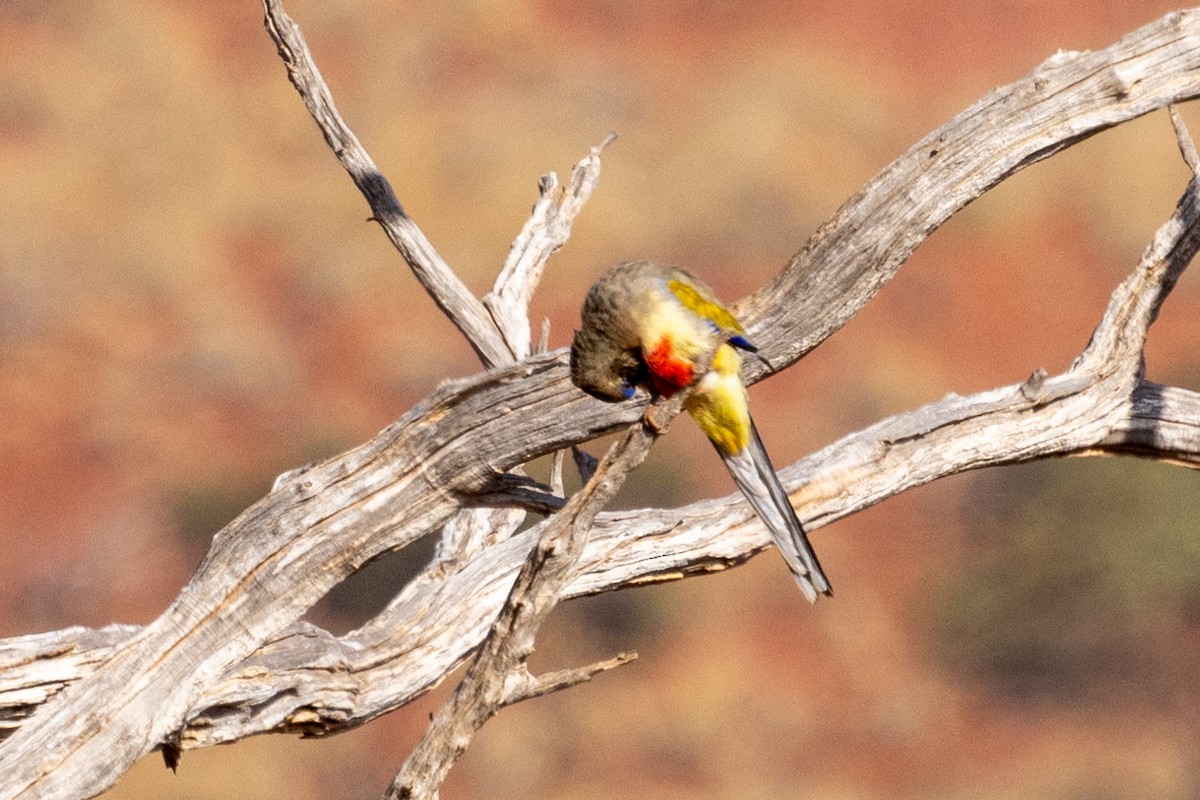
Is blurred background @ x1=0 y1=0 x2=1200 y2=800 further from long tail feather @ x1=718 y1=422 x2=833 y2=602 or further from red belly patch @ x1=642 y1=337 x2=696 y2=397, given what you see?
red belly patch @ x1=642 y1=337 x2=696 y2=397

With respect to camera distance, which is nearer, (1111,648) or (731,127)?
(1111,648)

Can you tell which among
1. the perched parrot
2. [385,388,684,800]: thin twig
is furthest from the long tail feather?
[385,388,684,800]: thin twig

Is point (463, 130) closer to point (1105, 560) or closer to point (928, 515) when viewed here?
point (928, 515)

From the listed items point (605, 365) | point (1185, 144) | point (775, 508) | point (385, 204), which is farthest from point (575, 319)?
point (605, 365)

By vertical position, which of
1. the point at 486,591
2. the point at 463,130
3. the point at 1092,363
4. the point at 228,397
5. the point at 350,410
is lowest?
the point at 1092,363

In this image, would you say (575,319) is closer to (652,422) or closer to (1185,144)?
(1185,144)

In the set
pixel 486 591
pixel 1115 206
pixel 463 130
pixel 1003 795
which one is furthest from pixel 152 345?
pixel 486 591
